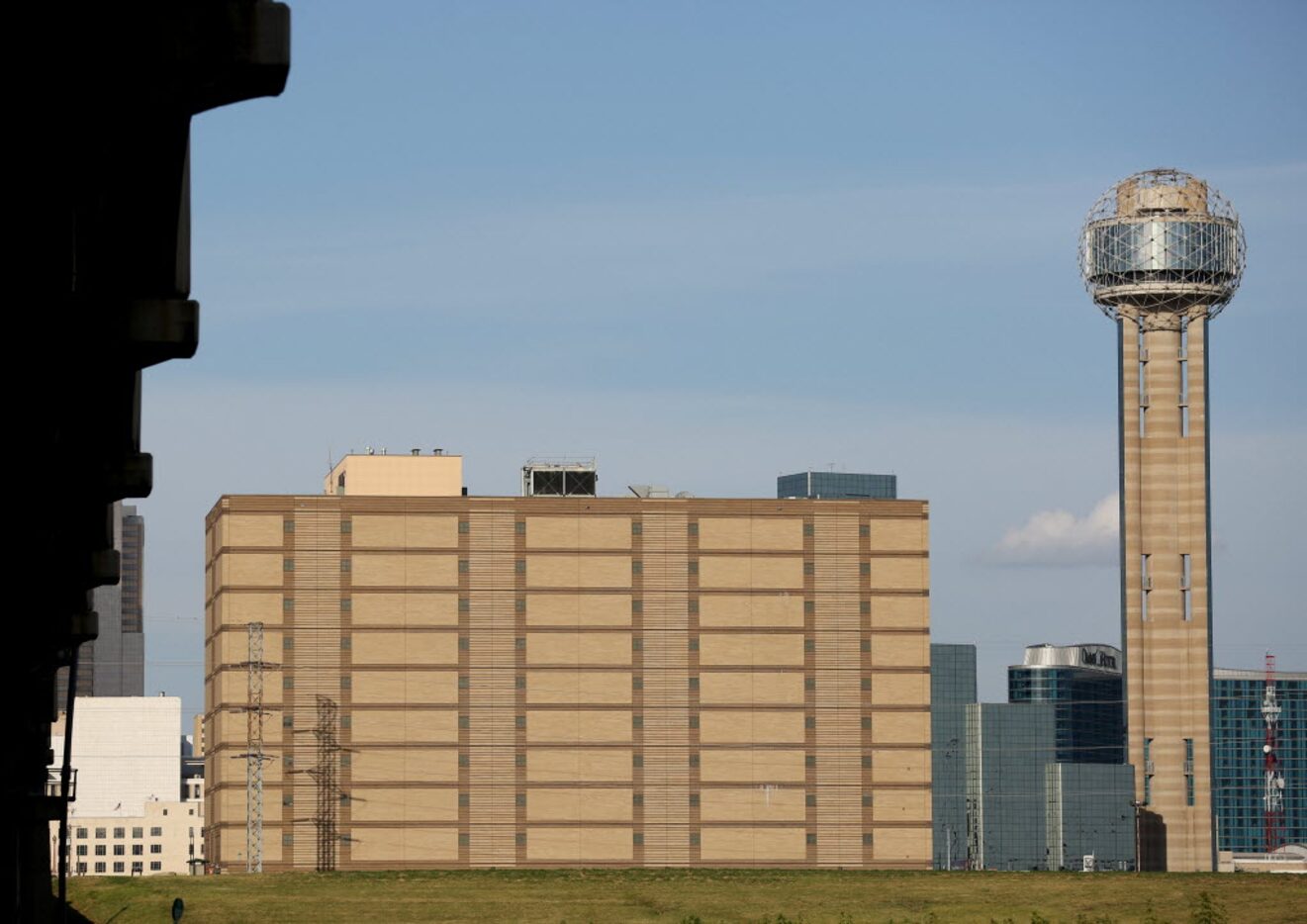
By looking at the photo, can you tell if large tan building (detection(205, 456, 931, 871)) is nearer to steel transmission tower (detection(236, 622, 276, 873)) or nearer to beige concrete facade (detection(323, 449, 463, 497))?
steel transmission tower (detection(236, 622, 276, 873))

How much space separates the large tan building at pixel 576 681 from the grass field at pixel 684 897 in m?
10.3

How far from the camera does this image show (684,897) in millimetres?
150250

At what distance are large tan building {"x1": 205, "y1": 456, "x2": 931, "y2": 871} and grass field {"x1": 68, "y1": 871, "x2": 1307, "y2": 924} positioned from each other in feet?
33.8

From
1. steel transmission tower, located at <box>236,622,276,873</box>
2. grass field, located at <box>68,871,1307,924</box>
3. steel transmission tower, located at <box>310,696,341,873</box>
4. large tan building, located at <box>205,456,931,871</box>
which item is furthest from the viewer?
large tan building, located at <box>205,456,931,871</box>

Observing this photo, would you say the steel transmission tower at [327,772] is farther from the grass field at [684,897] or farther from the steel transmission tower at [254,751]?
the grass field at [684,897]

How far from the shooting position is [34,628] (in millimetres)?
44938

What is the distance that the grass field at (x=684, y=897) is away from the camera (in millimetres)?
140625

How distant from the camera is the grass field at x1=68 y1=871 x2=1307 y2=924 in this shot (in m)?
141

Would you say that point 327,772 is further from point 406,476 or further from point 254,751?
point 406,476

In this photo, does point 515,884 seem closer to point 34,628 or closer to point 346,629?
point 346,629

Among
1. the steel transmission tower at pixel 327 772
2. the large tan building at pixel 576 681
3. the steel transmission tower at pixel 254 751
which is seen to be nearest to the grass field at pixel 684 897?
the steel transmission tower at pixel 254 751

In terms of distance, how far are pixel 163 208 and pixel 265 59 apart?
4.05m

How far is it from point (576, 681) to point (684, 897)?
30.6 metres

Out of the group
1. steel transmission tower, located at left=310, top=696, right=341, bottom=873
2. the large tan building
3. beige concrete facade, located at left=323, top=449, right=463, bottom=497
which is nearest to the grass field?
the large tan building
